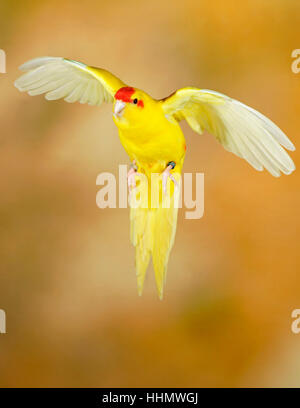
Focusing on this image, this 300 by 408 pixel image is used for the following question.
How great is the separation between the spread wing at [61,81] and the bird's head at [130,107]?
0.30ft

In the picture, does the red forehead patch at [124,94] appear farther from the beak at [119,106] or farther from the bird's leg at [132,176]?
the bird's leg at [132,176]

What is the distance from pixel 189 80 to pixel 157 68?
0.07 m

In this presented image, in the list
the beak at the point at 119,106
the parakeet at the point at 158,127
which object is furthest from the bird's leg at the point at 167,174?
the beak at the point at 119,106

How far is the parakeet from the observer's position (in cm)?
Answer: 71

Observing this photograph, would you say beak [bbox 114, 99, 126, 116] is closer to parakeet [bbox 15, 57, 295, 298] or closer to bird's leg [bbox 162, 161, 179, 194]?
parakeet [bbox 15, 57, 295, 298]

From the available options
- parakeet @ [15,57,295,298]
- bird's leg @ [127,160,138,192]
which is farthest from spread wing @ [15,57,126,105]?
bird's leg @ [127,160,138,192]

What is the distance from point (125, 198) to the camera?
2.86ft

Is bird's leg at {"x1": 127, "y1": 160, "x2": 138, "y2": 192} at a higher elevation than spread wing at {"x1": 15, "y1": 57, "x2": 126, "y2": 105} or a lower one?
lower

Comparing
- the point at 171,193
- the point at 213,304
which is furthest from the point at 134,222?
the point at 213,304

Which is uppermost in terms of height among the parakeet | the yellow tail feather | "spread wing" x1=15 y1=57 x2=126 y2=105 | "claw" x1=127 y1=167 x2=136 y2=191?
"spread wing" x1=15 y1=57 x2=126 y2=105

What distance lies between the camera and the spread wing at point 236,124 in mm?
708

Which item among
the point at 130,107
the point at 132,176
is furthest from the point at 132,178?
the point at 130,107

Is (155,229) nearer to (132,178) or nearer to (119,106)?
(132,178)

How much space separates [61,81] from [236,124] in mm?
284
